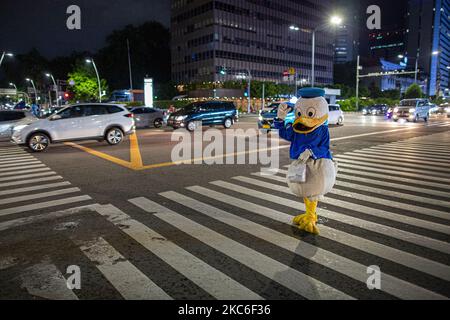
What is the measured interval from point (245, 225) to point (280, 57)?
91703 mm

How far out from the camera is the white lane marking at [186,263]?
3.32 m

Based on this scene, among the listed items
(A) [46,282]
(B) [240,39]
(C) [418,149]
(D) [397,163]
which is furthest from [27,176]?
(B) [240,39]

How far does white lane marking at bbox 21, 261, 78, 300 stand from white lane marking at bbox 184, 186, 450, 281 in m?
2.43

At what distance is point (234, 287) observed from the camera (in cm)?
339

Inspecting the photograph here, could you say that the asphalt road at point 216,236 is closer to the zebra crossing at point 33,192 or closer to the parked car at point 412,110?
the zebra crossing at point 33,192

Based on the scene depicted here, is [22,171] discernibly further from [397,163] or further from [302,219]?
[397,163]

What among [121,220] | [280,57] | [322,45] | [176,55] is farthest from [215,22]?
[121,220]

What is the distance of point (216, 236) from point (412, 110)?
28.3 m

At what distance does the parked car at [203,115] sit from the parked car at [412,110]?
14.8 m

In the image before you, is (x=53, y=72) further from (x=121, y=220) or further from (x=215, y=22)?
(x=121, y=220)

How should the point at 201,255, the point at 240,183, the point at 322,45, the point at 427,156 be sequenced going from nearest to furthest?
1. the point at 201,255
2. the point at 240,183
3. the point at 427,156
4. the point at 322,45

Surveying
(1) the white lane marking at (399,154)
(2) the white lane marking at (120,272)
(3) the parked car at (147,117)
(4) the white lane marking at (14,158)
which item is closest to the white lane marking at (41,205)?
(2) the white lane marking at (120,272)

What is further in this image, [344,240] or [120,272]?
[344,240]

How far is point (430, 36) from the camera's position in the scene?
6363 inches
